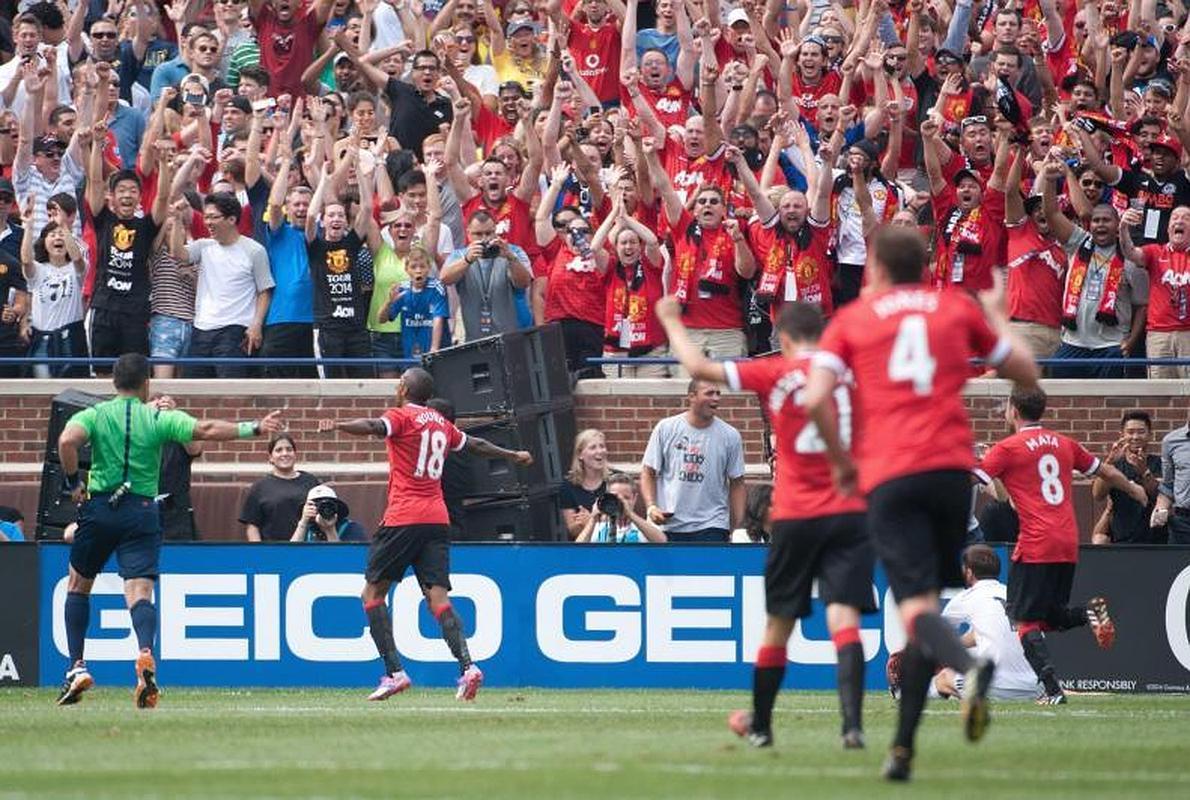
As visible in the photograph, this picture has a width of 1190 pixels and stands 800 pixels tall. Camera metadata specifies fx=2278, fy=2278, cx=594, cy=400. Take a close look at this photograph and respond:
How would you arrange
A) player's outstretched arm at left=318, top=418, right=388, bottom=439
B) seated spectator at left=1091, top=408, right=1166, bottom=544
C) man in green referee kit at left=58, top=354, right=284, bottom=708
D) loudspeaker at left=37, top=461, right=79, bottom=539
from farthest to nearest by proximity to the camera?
loudspeaker at left=37, top=461, right=79, bottom=539
seated spectator at left=1091, top=408, right=1166, bottom=544
player's outstretched arm at left=318, top=418, right=388, bottom=439
man in green referee kit at left=58, top=354, right=284, bottom=708

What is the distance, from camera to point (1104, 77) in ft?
71.6

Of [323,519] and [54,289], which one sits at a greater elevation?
[54,289]

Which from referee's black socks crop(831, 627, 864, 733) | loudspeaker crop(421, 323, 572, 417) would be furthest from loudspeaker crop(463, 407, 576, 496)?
referee's black socks crop(831, 627, 864, 733)

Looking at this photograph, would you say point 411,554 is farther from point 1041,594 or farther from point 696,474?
point 1041,594

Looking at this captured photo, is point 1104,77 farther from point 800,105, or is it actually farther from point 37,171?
point 37,171

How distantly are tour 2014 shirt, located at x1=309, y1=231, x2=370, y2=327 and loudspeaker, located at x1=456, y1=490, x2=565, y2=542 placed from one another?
89.1 inches

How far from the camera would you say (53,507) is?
18953mm

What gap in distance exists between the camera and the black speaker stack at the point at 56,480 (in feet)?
61.5

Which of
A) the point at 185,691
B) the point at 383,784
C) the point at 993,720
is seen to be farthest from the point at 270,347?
the point at 383,784

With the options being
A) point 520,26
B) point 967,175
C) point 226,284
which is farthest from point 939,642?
point 520,26

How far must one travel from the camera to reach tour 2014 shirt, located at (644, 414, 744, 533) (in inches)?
706

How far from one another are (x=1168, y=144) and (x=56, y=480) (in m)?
9.87

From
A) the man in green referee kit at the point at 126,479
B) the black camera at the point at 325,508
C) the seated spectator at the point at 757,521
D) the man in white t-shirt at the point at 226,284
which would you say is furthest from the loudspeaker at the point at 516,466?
the man in green referee kit at the point at 126,479

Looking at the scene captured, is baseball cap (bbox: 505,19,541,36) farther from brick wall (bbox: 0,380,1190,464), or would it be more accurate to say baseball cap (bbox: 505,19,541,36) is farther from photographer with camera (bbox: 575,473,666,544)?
photographer with camera (bbox: 575,473,666,544)
